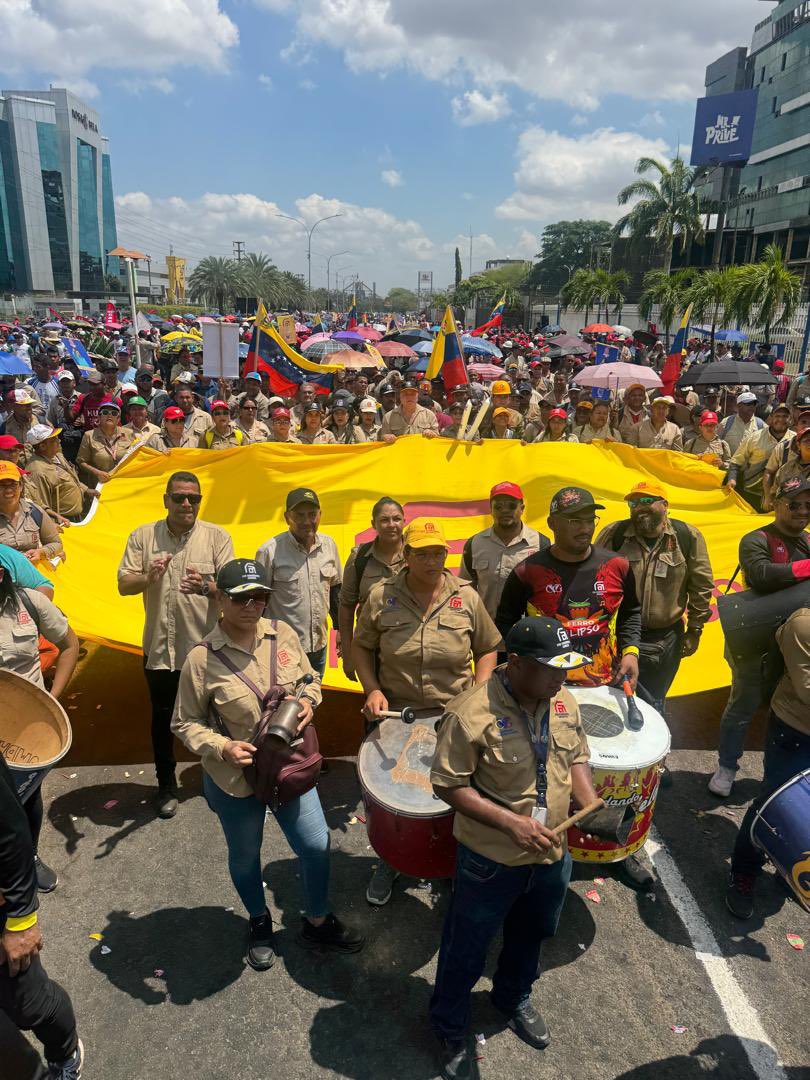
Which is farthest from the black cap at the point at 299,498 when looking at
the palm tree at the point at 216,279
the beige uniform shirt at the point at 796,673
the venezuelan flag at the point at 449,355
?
the palm tree at the point at 216,279

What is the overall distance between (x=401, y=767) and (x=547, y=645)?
4.36ft

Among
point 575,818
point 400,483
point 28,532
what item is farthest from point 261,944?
point 400,483

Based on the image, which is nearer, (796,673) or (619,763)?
(619,763)

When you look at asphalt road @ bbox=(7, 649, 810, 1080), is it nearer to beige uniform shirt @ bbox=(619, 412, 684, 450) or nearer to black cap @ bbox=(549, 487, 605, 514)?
black cap @ bbox=(549, 487, 605, 514)

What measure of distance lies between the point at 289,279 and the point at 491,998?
98056 mm

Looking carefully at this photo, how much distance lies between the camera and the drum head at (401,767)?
10.3 feet

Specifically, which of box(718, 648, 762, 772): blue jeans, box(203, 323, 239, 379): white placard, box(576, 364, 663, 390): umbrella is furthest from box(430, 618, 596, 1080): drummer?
→ box(576, 364, 663, 390): umbrella

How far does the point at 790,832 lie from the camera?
9.23 ft

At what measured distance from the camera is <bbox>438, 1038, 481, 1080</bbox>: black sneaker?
2963mm

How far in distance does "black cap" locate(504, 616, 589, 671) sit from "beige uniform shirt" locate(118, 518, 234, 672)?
2.52m

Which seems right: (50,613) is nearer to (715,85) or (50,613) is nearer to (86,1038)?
(86,1038)

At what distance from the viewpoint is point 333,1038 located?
314 centimetres

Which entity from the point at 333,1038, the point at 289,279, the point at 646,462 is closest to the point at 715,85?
the point at 289,279

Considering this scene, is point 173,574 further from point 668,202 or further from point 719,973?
point 668,202
